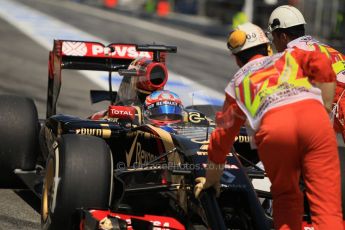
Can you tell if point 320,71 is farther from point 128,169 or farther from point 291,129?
point 128,169

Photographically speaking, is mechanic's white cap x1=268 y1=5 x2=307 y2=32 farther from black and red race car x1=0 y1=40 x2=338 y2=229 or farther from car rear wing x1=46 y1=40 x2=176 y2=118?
car rear wing x1=46 y1=40 x2=176 y2=118

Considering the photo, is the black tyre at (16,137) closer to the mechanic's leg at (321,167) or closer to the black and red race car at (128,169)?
the black and red race car at (128,169)

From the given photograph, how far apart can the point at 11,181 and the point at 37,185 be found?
57cm

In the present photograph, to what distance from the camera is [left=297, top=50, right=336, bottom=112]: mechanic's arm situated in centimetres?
489

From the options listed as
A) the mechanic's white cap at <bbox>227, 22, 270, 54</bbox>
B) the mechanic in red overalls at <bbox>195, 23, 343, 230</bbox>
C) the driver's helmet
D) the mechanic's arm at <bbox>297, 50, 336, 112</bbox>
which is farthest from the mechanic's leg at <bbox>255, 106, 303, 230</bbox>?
the driver's helmet

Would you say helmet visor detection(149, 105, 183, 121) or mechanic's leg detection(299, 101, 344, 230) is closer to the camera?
mechanic's leg detection(299, 101, 344, 230)

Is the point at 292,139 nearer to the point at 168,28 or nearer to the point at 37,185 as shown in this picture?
the point at 37,185

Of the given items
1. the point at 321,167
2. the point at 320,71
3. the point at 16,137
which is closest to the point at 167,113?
the point at 16,137

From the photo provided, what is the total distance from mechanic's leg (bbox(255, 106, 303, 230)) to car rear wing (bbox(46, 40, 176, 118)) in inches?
146

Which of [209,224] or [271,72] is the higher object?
[271,72]

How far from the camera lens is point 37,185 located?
717cm

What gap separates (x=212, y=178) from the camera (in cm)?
532

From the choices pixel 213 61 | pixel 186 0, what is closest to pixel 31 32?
pixel 213 61

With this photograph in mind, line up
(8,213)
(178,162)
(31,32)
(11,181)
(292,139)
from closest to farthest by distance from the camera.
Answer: (292,139) → (178,162) → (8,213) → (11,181) → (31,32)
